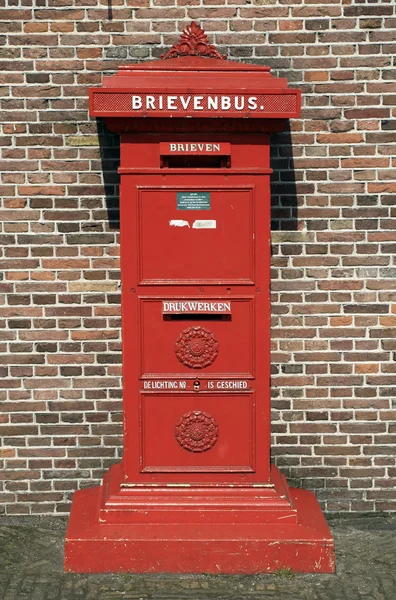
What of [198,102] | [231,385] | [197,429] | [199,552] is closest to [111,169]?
[198,102]

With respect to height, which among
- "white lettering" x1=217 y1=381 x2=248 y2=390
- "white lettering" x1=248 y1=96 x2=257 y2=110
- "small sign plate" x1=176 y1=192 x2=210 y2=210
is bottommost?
"white lettering" x1=217 y1=381 x2=248 y2=390

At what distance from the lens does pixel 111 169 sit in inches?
175

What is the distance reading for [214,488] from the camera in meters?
4.01

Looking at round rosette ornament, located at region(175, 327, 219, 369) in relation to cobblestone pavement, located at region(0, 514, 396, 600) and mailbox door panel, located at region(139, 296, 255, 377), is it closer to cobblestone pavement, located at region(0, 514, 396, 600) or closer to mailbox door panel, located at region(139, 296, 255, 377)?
mailbox door panel, located at region(139, 296, 255, 377)

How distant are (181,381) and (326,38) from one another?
2.25 metres

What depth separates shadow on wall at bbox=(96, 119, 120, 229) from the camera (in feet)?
14.5

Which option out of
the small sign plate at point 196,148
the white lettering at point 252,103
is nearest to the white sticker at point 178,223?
the small sign plate at point 196,148

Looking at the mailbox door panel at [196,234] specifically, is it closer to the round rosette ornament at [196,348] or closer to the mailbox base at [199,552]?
the round rosette ornament at [196,348]

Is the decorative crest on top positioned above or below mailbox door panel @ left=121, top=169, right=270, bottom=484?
above

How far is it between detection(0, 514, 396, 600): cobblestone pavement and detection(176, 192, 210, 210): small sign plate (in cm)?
198

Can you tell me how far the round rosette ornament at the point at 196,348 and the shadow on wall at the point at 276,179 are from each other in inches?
37.8

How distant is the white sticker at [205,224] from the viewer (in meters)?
3.81

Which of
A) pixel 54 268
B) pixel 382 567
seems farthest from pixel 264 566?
pixel 54 268

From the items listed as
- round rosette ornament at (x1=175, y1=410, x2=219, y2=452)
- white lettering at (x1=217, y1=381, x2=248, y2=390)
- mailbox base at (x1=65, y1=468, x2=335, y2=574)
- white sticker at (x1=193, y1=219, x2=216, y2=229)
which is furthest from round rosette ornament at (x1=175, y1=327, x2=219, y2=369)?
mailbox base at (x1=65, y1=468, x2=335, y2=574)
